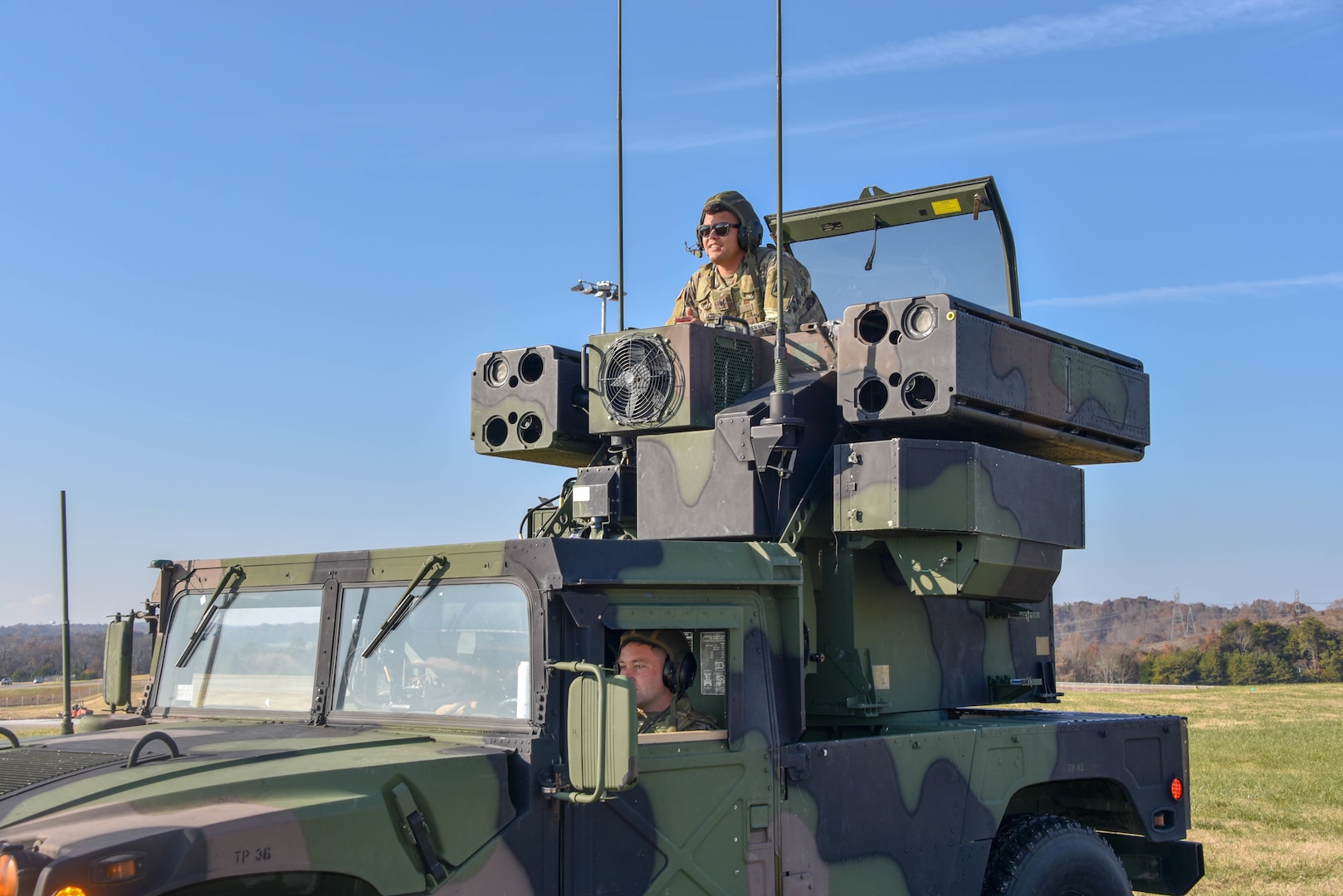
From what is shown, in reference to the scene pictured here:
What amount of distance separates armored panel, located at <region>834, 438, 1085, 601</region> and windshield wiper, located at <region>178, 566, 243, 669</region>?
2585mm

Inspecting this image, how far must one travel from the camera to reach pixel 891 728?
6359mm

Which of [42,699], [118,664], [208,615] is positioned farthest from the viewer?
[42,699]

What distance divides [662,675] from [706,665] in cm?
16

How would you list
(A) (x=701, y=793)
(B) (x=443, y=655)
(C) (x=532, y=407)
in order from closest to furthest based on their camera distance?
(B) (x=443, y=655), (A) (x=701, y=793), (C) (x=532, y=407)

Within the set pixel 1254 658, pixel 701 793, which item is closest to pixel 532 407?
pixel 701 793

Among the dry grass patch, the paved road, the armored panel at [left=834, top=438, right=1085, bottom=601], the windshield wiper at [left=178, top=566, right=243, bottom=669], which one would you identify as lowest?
the dry grass patch

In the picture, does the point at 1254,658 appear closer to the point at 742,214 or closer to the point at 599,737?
the point at 742,214

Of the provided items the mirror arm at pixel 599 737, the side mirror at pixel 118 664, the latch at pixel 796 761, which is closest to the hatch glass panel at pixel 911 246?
the latch at pixel 796 761

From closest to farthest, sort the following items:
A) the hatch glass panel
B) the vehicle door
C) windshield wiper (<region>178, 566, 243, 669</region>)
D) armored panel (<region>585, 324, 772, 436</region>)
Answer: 1. the vehicle door
2. windshield wiper (<region>178, 566, 243, 669</region>)
3. armored panel (<region>585, 324, 772, 436</region>)
4. the hatch glass panel

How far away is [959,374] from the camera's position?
20.6ft

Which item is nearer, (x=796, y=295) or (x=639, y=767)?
(x=639, y=767)

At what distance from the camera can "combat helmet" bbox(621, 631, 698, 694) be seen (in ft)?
16.5

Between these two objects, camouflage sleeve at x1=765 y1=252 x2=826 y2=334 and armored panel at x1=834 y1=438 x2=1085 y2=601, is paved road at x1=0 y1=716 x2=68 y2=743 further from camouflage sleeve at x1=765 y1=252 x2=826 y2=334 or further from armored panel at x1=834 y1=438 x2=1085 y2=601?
armored panel at x1=834 y1=438 x2=1085 y2=601

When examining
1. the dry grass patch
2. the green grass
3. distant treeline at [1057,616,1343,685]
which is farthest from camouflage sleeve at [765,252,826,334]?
distant treeline at [1057,616,1343,685]
